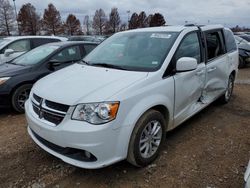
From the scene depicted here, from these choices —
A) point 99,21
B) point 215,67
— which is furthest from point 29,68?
point 99,21

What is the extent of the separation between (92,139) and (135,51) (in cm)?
169

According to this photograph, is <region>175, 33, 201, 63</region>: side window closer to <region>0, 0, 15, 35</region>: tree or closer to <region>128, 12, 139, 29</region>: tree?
<region>0, 0, 15, 35</region>: tree

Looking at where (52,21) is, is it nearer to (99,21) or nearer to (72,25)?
(72,25)

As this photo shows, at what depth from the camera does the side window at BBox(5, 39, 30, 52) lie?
8609mm

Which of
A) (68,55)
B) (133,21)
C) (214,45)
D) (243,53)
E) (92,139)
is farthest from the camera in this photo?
(133,21)

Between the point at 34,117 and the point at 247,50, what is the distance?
36.1ft

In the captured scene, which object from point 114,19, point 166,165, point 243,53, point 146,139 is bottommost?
point 114,19

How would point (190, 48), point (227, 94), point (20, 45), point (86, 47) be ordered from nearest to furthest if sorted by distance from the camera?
point (190, 48) → point (227, 94) → point (86, 47) → point (20, 45)

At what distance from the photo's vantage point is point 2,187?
9.95ft

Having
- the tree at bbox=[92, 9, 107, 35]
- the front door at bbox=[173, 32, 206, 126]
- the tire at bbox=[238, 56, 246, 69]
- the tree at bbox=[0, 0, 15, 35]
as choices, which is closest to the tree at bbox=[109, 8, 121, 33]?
the tree at bbox=[92, 9, 107, 35]

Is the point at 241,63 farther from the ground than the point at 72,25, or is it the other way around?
the point at 241,63

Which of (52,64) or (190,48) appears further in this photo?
(52,64)

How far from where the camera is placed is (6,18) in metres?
47.8

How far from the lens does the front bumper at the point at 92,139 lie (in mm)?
2713
